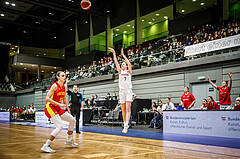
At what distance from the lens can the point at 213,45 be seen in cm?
1355

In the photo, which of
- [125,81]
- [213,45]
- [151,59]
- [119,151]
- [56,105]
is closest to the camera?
[119,151]

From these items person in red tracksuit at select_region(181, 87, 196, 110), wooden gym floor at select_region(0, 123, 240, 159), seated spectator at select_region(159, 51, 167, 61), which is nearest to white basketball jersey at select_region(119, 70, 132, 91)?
wooden gym floor at select_region(0, 123, 240, 159)

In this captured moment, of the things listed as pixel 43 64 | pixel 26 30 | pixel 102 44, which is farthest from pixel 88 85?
pixel 26 30

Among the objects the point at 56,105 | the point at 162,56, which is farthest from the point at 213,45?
the point at 56,105

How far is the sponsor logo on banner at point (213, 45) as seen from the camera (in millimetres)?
12529

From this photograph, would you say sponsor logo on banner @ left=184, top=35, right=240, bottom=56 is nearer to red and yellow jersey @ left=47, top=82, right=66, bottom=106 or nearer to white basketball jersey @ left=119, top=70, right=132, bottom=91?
white basketball jersey @ left=119, top=70, right=132, bottom=91

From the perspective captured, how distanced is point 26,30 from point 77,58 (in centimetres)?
1349

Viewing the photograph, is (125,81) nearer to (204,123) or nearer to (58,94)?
(58,94)

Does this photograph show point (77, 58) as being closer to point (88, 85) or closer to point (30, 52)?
point (30, 52)

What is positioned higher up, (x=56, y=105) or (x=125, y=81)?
(x=125, y=81)

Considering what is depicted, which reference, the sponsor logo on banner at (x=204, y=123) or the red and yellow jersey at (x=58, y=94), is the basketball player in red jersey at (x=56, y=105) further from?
the sponsor logo on banner at (x=204, y=123)

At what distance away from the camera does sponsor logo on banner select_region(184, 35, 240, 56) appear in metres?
12.5

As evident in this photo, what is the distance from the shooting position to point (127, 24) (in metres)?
29.0

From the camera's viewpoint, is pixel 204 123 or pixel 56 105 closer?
pixel 56 105
